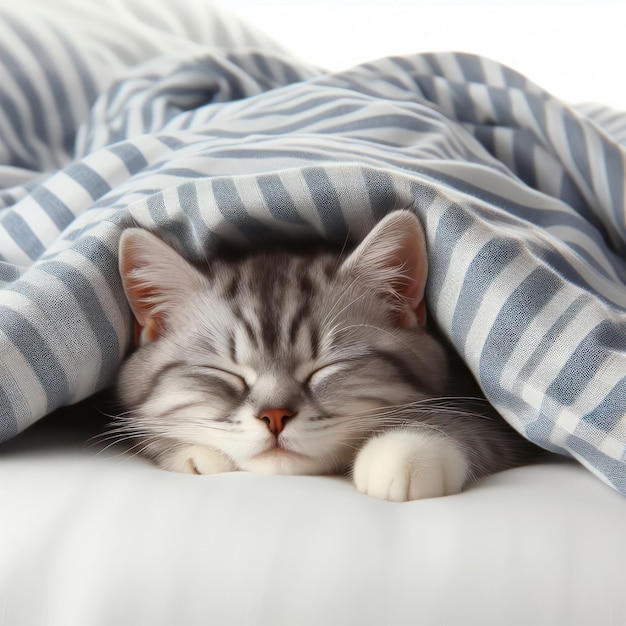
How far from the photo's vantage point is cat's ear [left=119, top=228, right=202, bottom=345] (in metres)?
0.98

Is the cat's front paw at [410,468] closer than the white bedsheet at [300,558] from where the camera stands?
No

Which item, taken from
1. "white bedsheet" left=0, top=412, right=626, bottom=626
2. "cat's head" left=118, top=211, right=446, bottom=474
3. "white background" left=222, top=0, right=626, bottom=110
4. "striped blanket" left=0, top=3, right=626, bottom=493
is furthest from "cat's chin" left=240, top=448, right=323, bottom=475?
"white background" left=222, top=0, right=626, bottom=110

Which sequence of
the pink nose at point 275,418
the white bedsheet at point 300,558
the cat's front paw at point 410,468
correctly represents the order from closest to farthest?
the white bedsheet at point 300,558, the cat's front paw at point 410,468, the pink nose at point 275,418

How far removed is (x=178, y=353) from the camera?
102cm

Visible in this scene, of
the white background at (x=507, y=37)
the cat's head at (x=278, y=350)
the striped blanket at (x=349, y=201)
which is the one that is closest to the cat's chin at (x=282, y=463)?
the cat's head at (x=278, y=350)

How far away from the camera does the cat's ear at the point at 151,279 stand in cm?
98

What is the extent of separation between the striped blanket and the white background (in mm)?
857

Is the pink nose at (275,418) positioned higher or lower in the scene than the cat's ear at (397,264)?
lower

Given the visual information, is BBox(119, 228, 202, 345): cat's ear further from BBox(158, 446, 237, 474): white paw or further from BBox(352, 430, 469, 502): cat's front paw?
BBox(352, 430, 469, 502): cat's front paw

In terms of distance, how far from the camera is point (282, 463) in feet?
2.88

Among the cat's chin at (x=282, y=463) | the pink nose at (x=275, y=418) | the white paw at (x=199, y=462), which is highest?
the pink nose at (x=275, y=418)

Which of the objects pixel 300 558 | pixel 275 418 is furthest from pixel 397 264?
pixel 300 558

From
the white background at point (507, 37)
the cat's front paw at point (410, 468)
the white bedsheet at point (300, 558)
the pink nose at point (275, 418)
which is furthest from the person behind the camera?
the white background at point (507, 37)

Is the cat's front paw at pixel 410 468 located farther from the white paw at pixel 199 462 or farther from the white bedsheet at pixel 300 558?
the white paw at pixel 199 462
